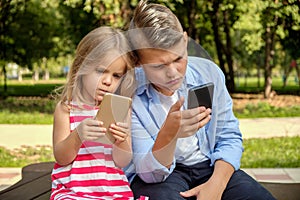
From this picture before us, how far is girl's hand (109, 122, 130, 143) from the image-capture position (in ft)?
6.64

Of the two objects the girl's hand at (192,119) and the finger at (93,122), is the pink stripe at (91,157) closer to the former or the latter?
the finger at (93,122)

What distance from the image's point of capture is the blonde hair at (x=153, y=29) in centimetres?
199

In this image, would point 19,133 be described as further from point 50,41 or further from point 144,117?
point 50,41

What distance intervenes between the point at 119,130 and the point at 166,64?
0.31 metres

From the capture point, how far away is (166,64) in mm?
2000

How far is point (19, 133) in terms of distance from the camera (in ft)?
26.3

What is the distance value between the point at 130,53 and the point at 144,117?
0.95 feet

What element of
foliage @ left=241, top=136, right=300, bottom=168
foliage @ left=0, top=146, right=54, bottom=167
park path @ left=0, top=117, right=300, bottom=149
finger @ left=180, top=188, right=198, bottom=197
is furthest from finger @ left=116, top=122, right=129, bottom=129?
park path @ left=0, top=117, right=300, bottom=149

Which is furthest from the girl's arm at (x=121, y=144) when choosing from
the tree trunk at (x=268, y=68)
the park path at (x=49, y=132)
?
the tree trunk at (x=268, y=68)

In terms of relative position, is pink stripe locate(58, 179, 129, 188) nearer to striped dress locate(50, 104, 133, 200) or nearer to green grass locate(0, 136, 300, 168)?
striped dress locate(50, 104, 133, 200)

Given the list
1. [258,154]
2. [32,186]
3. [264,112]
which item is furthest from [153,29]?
[264,112]

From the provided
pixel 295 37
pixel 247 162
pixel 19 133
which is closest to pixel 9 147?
pixel 19 133

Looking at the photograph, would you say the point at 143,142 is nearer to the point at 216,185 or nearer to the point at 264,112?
the point at 216,185

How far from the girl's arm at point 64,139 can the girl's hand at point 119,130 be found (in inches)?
6.4
